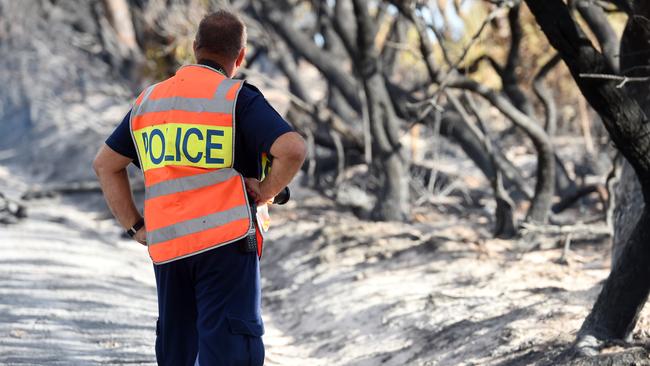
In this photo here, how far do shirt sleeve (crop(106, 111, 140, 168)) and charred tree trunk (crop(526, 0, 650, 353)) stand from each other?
217 centimetres

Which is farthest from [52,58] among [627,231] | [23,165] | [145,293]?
[627,231]

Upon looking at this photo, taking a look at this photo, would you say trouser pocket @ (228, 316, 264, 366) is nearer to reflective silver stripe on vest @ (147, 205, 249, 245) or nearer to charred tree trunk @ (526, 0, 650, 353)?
reflective silver stripe on vest @ (147, 205, 249, 245)

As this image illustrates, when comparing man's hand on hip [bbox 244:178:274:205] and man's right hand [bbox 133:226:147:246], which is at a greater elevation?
man's hand on hip [bbox 244:178:274:205]

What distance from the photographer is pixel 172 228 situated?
12.1 feet

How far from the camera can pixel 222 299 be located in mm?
3646

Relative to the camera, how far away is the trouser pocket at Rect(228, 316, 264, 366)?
361 centimetres

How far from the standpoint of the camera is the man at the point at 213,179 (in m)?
3.60

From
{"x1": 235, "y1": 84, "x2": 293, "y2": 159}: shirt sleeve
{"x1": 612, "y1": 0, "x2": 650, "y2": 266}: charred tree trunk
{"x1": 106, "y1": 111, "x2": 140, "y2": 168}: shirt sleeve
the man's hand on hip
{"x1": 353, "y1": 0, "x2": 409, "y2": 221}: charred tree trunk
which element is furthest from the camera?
{"x1": 353, "y1": 0, "x2": 409, "y2": 221}: charred tree trunk

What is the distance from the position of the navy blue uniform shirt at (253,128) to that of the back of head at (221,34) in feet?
0.62

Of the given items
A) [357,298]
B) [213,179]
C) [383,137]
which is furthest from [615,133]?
[383,137]

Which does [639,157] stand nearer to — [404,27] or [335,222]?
[335,222]

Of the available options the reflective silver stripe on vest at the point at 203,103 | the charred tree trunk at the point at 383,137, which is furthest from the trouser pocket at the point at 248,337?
the charred tree trunk at the point at 383,137

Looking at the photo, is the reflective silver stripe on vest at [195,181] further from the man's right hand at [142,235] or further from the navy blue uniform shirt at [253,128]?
the man's right hand at [142,235]

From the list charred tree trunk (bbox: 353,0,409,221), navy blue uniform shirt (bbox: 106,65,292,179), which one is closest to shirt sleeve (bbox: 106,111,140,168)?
navy blue uniform shirt (bbox: 106,65,292,179)
